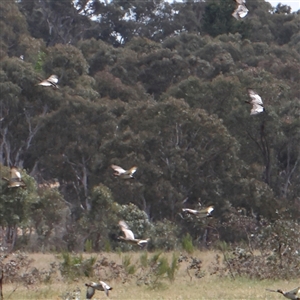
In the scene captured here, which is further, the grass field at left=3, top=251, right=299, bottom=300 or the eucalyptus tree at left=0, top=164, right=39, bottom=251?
the eucalyptus tree at left=0, top=164, right=39, bottom=251

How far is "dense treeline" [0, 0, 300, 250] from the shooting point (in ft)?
73.3

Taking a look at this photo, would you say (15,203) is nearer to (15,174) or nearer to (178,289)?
(15,174)

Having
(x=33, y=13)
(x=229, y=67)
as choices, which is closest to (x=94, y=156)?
(x=229, y=67)

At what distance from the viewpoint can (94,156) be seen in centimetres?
2609

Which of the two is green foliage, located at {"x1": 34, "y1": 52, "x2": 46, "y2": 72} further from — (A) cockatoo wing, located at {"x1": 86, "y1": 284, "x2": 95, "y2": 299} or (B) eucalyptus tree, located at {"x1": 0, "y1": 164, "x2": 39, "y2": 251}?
(A) cockatoo wing, located at {"x1": 86, "y1": 284, "x2": 95, "y2": 299}

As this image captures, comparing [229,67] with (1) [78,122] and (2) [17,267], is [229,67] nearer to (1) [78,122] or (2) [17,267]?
(1) [78,122]

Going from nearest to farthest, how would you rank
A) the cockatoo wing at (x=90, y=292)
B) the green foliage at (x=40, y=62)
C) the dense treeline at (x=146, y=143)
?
the cockatoo wing at (x=90, y=292) < the dense treeline at (x=146, y=143) < the green foliage at (x=40, y=62)

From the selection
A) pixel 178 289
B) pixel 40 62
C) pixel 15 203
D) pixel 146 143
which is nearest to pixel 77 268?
pixel 178 289

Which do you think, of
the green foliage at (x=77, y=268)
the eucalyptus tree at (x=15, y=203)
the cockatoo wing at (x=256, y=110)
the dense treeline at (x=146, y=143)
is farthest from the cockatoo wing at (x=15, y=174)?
the eucalyptus tree at (x=15, y=203)

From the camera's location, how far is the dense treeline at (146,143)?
2234cm

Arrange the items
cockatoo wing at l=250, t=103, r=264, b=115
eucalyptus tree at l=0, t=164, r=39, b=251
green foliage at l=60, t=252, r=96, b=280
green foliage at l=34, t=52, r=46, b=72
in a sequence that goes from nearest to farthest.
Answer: cockatoo wing at l=250, t=103, r=264, b=115, green foliage at l=60, t=252, r=96, b=280, eucalyptus tree at l=0, t=164, r=39, b=251, green foliage at l=34, t=52, r=46, b=72

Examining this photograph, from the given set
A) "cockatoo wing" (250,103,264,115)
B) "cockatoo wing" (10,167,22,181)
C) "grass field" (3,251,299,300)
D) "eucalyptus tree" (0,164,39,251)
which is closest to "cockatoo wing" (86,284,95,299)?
"grass field" (3,251,299,300)

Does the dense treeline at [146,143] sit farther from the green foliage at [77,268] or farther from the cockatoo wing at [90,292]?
the cockatoo wing at [90,292]

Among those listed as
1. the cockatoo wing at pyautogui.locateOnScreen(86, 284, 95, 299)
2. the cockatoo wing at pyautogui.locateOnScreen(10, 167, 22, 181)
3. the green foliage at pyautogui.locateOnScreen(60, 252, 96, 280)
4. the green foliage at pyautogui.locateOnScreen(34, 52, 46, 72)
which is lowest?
the green foliage at pyautogui.locateOnScreen(60, 252, 96, 280)
